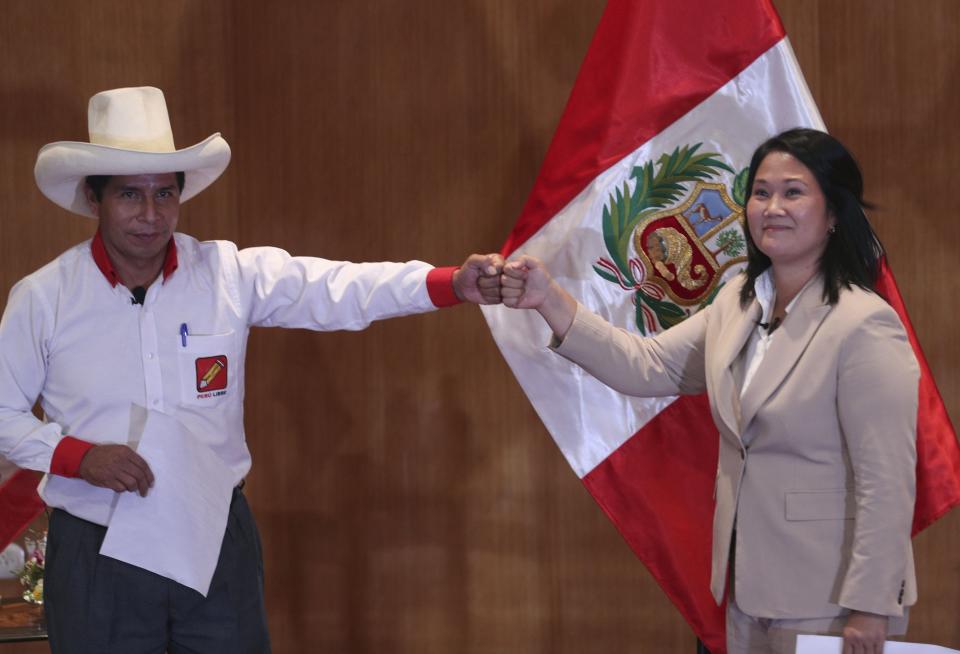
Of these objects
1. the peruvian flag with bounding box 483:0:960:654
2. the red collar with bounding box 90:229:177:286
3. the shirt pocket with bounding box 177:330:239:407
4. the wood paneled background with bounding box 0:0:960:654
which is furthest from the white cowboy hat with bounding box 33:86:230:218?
the wood paneled background with bounding box 0:0:960:654

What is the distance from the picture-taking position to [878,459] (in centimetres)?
179

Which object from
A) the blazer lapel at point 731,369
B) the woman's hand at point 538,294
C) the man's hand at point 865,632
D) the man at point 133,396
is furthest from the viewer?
the woman's hand at point 538,294

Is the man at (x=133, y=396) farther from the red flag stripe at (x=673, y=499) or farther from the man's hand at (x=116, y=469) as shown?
the red flag stripe at (x=673, y=499)

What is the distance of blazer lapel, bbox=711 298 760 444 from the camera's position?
6.46 ft

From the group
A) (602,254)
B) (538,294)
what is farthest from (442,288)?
(602,254)

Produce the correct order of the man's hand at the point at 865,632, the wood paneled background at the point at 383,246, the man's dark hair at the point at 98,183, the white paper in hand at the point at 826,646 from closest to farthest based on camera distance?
the white paper in hand at the point at 826,646 < the man's hand at the point at 865,632 < the man's dark hair at the point at 98,183 < the wood paneled background at the point at 383,246

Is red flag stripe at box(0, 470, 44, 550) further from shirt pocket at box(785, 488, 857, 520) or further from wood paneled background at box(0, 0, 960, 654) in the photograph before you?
shirt pocket at box(785, 488, 857, 520)

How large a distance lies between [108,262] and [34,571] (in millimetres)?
1198

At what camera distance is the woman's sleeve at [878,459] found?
1.79 meters

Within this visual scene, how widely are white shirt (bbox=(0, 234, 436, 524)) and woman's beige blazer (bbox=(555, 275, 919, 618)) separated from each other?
101cm

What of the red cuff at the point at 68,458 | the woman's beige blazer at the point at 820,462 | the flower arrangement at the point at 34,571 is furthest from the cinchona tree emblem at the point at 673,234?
the flower arrangement at the point at 34,571

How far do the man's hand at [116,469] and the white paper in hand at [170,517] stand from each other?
27 mm

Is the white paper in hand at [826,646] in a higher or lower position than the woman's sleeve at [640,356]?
lower

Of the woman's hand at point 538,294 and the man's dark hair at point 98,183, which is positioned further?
the woman's hand at point 538,294
